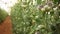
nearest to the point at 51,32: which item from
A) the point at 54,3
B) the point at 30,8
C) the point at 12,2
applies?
the point at 54,3

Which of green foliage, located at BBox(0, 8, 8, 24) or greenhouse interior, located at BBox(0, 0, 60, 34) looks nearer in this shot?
greenhouse interior, located at BBox(0, 0, 60, 34)

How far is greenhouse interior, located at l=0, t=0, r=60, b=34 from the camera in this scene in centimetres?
127

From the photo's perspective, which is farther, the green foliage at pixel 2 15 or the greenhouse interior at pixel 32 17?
the green foliage at pixel 2 15

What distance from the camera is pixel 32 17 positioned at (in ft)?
5.56

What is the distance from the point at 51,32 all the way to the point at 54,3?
210 mm

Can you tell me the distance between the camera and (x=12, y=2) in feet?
8.30

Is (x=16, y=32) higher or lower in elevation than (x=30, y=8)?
lower

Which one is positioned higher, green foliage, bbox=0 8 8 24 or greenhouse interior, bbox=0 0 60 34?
greenhouse interior, bbox=0 0 60 34

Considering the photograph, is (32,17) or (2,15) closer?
(32,17)

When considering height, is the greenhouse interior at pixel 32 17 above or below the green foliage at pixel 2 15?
above

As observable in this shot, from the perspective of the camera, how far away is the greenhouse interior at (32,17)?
1.27 metres

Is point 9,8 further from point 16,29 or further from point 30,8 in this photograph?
point 30,8

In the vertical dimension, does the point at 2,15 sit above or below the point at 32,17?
below

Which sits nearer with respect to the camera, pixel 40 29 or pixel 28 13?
pixel 40 29
